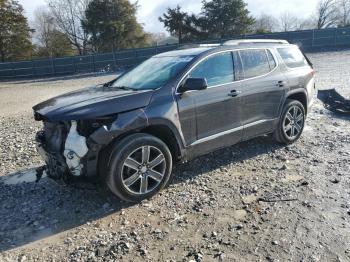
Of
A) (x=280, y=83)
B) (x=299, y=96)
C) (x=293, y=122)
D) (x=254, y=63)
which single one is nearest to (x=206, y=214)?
(x=254, y=63)

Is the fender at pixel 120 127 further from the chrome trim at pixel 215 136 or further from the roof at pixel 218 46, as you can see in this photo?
the roof at pixel 218 46

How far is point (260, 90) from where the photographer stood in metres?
5.57

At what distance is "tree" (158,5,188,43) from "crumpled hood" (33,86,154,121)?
3464 cm

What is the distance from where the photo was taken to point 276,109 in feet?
19.4

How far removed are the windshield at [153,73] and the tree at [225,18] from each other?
32507mm

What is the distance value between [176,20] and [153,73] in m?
34.6

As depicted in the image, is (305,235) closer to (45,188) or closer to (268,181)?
(268,181)

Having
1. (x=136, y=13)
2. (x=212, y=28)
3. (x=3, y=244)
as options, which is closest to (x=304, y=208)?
(x=3, y=244)

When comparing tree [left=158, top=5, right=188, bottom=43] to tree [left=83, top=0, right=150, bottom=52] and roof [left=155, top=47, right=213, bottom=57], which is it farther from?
roof [left=155, top=47, right=213, bottom=57]

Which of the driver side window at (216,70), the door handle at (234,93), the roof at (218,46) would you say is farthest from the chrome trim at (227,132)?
the roof at (218,46)

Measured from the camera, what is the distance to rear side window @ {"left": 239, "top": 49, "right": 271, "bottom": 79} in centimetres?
548

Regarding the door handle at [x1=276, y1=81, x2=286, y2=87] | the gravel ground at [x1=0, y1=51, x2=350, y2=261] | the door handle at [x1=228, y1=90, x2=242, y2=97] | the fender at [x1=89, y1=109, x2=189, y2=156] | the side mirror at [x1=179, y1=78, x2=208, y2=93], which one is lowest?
the gravel ground at [x1=0, y1=51, x2=350, y2=261]

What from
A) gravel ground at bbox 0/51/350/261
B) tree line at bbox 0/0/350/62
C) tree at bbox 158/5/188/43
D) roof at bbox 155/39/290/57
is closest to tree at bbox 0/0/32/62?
Result: tree line at bbox 0/0/350/62

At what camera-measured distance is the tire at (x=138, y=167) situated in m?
4.20
